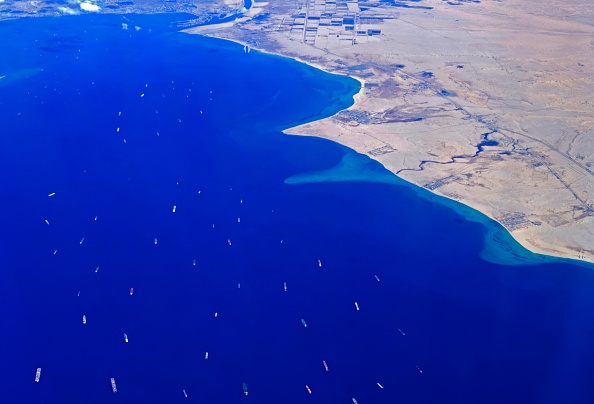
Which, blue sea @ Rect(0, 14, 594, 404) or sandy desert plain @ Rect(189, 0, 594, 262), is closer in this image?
blue sea @ Rect(0, 14, 594, 404)

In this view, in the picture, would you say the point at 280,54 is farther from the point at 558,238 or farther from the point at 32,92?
the point at 558,238

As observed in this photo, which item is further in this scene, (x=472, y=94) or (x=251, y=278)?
(x=472, y=94)

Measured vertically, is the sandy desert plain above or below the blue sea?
above

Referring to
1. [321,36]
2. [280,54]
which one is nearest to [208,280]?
[280,54]

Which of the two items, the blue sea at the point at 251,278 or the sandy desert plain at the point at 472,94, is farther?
the sandy desert plain at the point at 472,94

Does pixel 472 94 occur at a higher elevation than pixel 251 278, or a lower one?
higher
